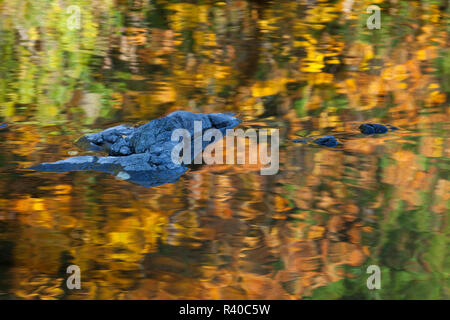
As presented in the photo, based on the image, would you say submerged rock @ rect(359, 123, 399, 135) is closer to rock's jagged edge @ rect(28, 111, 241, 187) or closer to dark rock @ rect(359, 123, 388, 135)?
dark rock @ rect(359, 123, 388, 135)

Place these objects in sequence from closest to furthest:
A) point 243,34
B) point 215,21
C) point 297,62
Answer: point 297,62, point 243,34, point 215,21

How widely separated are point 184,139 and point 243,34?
2.03 m

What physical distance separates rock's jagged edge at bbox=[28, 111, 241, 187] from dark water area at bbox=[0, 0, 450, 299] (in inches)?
2.5

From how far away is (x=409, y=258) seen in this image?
162cm

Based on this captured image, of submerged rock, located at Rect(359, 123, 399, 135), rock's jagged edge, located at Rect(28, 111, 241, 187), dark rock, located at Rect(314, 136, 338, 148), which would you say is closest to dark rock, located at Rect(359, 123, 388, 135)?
submerged rock, located at Rect(359, 123, 399, 135)

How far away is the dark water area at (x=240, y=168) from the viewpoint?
1.57 meters

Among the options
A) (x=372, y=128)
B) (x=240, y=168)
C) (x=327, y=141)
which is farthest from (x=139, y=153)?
(x=372, y=128)

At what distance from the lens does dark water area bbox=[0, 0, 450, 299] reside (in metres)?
1.57

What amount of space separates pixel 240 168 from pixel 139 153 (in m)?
0.42

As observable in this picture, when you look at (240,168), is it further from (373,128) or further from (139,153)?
(373,128)

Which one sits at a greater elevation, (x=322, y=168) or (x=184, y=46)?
(x=184, y=46)

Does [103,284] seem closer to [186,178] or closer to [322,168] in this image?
[186,178]

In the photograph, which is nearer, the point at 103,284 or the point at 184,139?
the point at 103,284

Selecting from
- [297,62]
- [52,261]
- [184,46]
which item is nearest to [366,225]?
[52,261]
